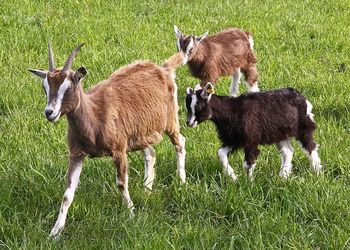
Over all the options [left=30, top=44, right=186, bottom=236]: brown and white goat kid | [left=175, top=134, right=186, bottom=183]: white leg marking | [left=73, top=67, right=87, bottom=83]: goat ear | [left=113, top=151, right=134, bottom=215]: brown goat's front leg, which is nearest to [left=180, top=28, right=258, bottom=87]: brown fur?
[left=30, top=44, right=186, bottom=236]: brown and white goat kid

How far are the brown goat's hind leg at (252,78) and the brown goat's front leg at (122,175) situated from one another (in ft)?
12.9

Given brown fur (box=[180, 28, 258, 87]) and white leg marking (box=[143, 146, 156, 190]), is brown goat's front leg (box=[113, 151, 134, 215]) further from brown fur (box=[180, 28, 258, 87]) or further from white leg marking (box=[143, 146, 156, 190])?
brown fur (box=[180, 28, 258, 87])

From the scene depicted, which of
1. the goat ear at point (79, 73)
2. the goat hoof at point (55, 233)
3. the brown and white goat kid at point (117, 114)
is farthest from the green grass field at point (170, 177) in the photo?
the goat ear at point (79, 73)

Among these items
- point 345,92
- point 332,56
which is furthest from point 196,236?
point 332,56

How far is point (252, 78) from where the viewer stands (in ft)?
28.8

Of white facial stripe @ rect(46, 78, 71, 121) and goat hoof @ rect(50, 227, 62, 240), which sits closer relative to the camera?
white facial stripe @ rect(46, 78, 71, 121)

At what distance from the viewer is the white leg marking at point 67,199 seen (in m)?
4.72

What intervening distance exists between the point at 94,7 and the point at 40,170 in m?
7.22

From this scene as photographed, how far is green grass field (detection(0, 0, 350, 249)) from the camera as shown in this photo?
15.2ft

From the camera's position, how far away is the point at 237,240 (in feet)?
15.2

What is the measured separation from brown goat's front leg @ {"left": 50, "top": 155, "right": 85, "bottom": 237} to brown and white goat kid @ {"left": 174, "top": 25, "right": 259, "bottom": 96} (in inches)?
140

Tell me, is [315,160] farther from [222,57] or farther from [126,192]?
[222,57]

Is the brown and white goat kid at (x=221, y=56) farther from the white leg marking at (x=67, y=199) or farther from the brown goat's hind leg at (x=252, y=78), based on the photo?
the white leg marking at (x=67, y=199)

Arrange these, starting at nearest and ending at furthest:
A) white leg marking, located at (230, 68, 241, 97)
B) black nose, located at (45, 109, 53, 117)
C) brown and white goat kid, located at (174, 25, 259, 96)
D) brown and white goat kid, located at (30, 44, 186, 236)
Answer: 1. black nose, located at (45, 109, 53, 117)
2. brown and white goat kid, located at (30, 44, 186, 236)
3. brown and white goat kid, located at (174, 25, 259, 96)
4. white leg marking, located at (230, 68, 241, 97)
